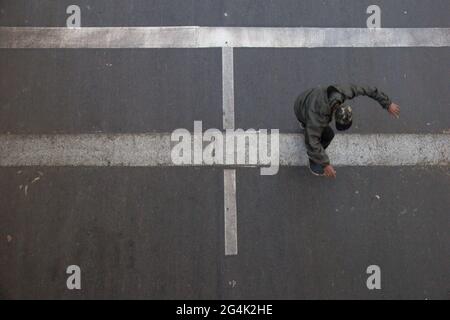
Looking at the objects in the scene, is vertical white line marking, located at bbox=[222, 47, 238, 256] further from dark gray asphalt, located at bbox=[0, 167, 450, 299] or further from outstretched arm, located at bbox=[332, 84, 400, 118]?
outstretched arm, located at bbox=[332, 84, 400, 118]

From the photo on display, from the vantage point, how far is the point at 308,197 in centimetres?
553

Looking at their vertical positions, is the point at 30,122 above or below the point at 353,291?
above

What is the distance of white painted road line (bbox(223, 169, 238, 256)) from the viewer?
5461 millimetres

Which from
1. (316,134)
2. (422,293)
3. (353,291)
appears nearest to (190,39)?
(316,134)

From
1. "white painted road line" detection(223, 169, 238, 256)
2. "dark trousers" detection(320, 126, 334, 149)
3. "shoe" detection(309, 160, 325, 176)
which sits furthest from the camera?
"white painted road line" detection(223, 169, 238, 256)

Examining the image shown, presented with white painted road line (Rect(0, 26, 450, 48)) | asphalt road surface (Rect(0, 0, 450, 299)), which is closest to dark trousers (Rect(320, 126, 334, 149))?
asphalt road surface (Rect(0, 0, 450, 299))

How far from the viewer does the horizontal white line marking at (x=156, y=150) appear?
5.50 metres

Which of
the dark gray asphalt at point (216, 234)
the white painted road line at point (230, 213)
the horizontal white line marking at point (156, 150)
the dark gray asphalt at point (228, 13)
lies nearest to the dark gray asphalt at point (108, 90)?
the horizontal white line marking at point (156, 150)

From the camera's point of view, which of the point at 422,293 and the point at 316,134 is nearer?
the point at 316,134

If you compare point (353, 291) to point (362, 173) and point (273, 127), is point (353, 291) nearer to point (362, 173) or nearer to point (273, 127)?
point (362, 173)

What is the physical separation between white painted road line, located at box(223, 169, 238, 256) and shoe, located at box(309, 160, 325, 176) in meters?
0.95

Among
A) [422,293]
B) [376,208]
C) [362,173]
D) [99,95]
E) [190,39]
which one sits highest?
[190,39]

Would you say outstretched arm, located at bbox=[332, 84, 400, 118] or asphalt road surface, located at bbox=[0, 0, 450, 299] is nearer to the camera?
outstretched arm, located at bbox=[332, 84, 400, 118]

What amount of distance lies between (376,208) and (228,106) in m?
2.23
